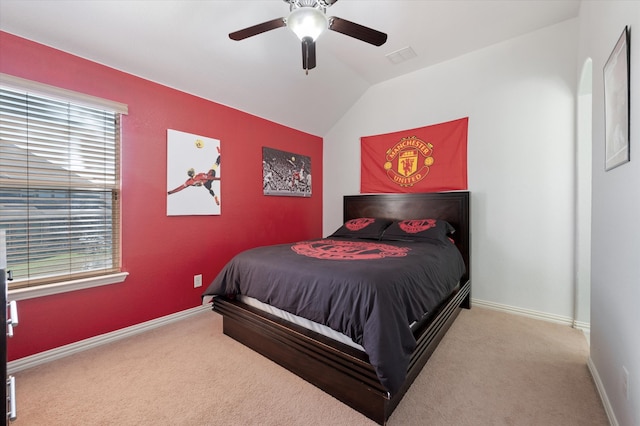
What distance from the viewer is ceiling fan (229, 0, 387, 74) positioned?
1599 millimetres

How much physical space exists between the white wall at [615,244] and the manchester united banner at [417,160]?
4.47 ft

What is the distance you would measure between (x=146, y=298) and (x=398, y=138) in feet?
11.2

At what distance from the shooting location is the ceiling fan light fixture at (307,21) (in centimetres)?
158

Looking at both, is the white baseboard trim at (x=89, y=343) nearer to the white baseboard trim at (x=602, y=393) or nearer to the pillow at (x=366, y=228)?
the pillow at (x=366, y=228)

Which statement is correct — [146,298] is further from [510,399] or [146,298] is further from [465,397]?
[510,399]

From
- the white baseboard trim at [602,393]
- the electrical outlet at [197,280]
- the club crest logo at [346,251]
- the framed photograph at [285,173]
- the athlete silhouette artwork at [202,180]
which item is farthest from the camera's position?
the framed photograph at [285,173]

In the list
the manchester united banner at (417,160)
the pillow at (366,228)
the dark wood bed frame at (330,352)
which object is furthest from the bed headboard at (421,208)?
the dark wood bed frame at (330,352)

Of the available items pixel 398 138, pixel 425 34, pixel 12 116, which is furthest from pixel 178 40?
pixel 398 138

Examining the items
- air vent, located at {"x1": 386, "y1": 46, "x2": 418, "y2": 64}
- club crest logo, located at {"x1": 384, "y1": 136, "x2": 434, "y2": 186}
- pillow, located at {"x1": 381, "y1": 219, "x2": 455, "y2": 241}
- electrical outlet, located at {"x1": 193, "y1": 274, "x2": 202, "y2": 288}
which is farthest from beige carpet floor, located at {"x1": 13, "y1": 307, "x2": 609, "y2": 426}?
air vent, located at {"x1": 386, "y1": 46, "x2": 418, "y2": 64}

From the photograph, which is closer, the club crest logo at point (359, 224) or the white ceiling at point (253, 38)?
the white ceiling at point (253, 38)

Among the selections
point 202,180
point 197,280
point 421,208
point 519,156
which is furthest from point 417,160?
point 197,280

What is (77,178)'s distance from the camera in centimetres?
214

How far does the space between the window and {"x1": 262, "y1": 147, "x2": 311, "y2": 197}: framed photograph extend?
162 centimetres

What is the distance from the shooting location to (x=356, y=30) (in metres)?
1.78
